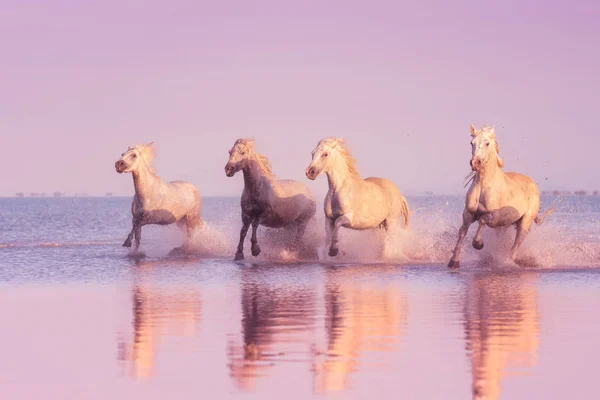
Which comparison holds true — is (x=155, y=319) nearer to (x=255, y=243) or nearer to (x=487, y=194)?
(x=487, y=194)

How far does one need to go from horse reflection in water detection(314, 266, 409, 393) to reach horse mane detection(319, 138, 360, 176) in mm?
3781

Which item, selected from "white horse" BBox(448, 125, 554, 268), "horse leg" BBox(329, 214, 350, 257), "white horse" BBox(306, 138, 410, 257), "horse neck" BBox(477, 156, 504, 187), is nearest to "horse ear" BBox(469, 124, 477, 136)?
"white horse" BBox(448, 125, 554, 268)

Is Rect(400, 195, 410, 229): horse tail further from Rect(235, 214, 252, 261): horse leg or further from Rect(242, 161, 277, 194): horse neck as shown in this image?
Rect(235, 214, 252, 261): horse leg

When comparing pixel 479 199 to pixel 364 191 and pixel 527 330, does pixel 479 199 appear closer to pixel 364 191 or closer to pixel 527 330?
pixel 364 191

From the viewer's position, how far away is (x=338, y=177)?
19.7 meters

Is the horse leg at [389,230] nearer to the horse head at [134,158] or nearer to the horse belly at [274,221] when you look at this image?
the horse belly at [274,221]

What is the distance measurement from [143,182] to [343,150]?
4696 millimetres

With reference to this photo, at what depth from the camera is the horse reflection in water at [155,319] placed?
874 centimetres

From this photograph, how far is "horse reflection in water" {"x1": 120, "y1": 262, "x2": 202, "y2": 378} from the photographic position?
8.74m

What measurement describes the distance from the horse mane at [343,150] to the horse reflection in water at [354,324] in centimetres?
378

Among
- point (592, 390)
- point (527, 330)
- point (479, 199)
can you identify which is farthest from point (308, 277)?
point (592, 390)

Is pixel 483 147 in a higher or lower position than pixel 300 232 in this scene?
higher

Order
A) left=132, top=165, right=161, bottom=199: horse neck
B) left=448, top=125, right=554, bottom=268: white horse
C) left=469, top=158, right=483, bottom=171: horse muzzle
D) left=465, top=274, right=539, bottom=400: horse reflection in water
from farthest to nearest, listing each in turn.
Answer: left=132, top=165, right=161, bottom=199: horse neck
left=448, top=125, right=554, bottom=268: white horse
left=469, top=158, right=483, bottom=171: horse muzzle
left=465, top=274, right=539, bottom=400: horse reflection in water

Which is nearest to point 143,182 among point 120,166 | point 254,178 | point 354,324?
point 120,166
